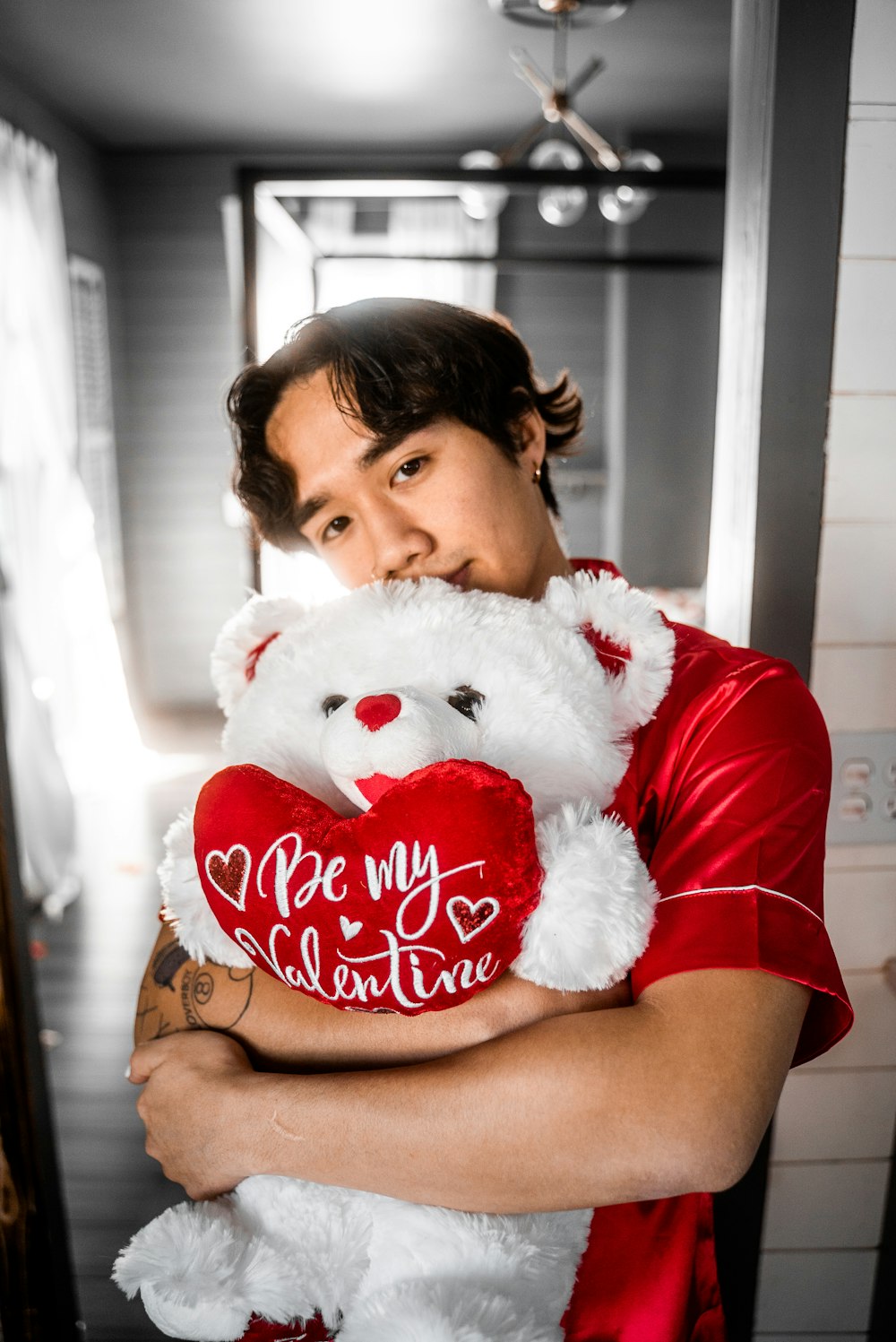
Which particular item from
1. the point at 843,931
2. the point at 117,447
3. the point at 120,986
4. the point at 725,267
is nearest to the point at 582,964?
the point at 843,931

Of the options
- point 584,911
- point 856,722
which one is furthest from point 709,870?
point 856,722

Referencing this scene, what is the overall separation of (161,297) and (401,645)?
5.17 meters

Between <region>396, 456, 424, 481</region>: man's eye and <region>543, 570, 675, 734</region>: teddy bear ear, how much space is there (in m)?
0.26

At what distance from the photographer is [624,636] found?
0.72 metres

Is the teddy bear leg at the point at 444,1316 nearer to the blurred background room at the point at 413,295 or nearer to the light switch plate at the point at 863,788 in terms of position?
the blurred background room at the point at 413,295

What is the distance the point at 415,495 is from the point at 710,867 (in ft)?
1.53

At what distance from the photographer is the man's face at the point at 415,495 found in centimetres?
92

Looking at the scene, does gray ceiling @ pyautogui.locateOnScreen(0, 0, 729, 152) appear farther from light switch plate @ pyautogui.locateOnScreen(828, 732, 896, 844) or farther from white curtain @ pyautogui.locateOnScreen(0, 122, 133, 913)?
light switch plate @ pyautogui.locateOnScreen(828, 732, 896, 844)

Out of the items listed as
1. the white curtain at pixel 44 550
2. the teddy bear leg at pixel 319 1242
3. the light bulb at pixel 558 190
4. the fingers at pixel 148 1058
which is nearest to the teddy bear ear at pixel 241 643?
the fingers at pixel 148 1058

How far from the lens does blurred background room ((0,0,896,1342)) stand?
110 centimetres

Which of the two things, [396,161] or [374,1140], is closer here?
[374,1140]

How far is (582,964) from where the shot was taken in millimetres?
611

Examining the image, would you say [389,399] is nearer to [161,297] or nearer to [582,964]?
[582,964]

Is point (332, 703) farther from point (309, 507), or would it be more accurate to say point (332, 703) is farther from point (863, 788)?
point (863, 788)
